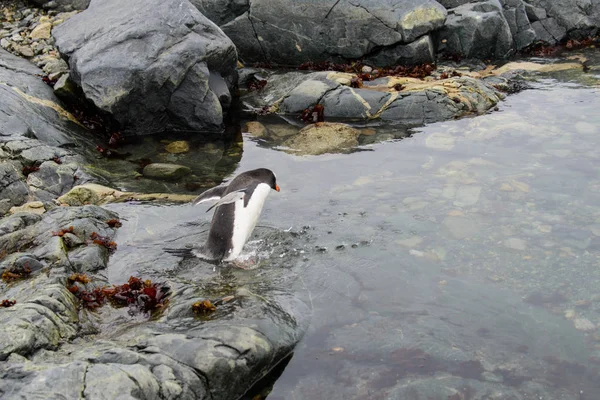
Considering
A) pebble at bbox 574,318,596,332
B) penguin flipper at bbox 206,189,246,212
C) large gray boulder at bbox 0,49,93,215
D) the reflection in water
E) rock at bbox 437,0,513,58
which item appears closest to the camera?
the reflection in water

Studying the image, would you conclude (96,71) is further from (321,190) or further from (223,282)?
(223,282)

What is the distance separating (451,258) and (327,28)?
34.7 feet

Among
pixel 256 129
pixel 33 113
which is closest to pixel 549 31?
pixel 256 129

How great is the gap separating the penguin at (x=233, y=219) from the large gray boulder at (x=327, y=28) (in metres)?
9.03

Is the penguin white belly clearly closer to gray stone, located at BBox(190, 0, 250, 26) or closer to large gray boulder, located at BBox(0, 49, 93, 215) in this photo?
large gray boulder, located at BBox(0, 49, 93, 215)

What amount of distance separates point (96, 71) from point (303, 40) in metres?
6.39

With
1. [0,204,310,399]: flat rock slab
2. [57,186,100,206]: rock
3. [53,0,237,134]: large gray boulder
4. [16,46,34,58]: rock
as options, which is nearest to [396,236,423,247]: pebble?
[0,204,310,399]: flat rock slab

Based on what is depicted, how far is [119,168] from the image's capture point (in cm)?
1202

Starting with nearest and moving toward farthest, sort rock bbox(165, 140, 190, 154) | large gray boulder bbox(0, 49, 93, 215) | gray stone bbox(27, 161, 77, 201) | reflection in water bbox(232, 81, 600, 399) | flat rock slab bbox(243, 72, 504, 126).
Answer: reflection in water bbox(232, 81, 600, 399), large gray boulder bbox(0, 49, 93, 215), gray stone bbox(27, 161, 77, 201), rock bbox(165, 140, 190, 154), flat rock slab bbox(243, 72, 504, 126)

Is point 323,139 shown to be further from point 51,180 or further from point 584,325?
point 584,325

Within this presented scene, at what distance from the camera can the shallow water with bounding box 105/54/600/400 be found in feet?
20.0

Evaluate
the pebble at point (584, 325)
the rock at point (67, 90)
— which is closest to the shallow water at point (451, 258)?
the pebble at point (584, 325)

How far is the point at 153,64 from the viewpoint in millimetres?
13188

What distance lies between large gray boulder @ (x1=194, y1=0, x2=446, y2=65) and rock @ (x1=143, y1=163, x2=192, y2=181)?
698 centimetres
